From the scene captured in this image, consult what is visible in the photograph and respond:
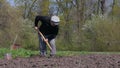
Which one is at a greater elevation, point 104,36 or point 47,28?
point 47,28

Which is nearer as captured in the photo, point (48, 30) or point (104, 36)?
point (48, 30)

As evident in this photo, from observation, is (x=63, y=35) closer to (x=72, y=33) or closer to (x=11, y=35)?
(x=72, y=33)

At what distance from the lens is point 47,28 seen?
12914 millimetres

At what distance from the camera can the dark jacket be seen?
12773 millimetres

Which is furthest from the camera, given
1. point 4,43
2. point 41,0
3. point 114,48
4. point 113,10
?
point 41,0

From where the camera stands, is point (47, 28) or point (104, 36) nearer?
point (47, 28)

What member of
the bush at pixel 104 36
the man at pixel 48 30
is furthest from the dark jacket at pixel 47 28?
the bush at pixel 104 36

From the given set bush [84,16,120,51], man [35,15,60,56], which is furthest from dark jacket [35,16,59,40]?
bush [84,16,120,51]

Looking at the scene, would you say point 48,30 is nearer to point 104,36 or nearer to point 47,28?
point 47,28

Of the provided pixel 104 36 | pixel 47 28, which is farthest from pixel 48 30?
pixel 104 36

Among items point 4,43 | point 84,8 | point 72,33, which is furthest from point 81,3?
point 4,43

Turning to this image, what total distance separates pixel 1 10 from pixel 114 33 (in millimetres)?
9892

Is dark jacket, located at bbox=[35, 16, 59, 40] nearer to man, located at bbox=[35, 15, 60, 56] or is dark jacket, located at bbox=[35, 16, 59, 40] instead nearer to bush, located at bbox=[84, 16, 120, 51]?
man, located at bbox=[35, 15, 60, 56]

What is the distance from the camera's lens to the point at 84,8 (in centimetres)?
4609
